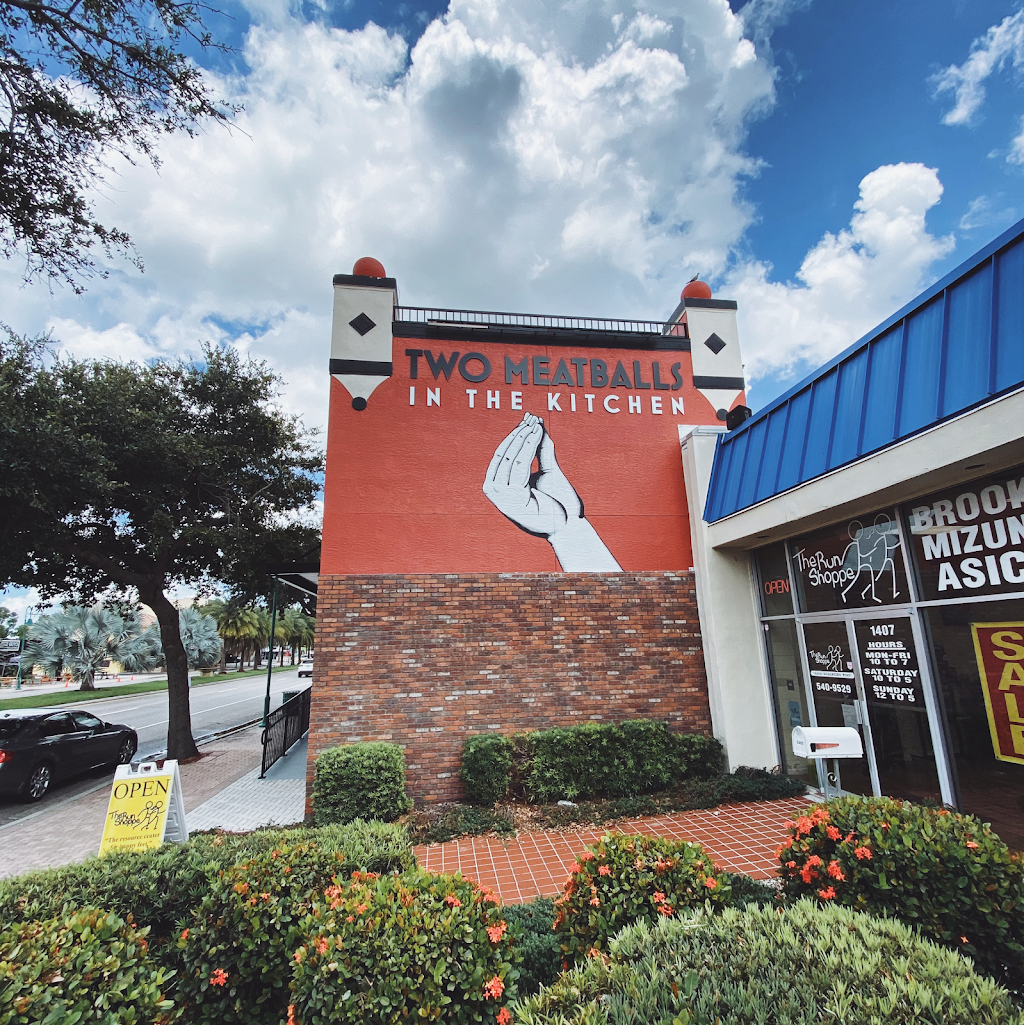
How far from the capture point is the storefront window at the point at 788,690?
24.4 ft

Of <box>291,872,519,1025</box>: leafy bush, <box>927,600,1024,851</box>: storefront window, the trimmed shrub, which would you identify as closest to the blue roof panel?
<box>927,600,1024,851</box>: storefront window

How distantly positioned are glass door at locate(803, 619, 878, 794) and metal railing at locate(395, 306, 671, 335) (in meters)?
5.81

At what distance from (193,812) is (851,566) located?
9.99 metres

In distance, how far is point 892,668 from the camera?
19.7ft

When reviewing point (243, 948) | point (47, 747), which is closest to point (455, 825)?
point (243, 948)

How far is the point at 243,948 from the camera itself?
3.01 metres

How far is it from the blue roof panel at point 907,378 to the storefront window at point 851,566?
892 millimetres

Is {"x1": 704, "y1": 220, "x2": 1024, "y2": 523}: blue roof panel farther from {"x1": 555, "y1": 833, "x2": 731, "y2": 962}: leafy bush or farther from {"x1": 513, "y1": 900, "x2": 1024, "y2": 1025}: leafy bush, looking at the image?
{"x1": 555, "y1": 833, "x2": 731, "y2": 962}: leafy bush

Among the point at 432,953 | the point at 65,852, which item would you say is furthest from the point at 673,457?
the point at 65,852

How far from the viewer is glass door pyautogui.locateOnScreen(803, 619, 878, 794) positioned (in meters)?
6.42

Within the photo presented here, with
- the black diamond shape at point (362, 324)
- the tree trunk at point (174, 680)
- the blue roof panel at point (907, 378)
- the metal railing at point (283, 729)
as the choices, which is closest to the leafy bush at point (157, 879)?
the blue roof panel at point (907, 378)

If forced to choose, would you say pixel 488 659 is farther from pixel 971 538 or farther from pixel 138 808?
pixel 971 538

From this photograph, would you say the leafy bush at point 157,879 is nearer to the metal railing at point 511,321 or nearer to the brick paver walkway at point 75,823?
the brick paver walkway at point 75,823

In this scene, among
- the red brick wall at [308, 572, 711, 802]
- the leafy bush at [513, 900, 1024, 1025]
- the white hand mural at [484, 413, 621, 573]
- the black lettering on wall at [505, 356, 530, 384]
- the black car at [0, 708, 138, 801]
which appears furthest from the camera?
the black lettering on wall at [505, 356, 530, 384]
